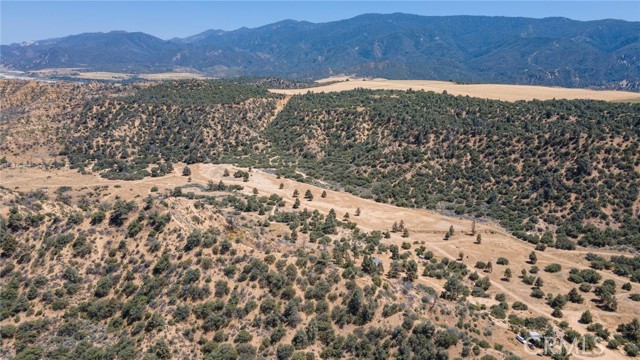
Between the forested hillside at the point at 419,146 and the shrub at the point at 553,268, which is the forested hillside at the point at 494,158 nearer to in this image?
the forested hillside at the point at 419,146

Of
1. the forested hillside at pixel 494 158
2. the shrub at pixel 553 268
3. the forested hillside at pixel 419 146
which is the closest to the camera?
the shrub at pixel 553 268

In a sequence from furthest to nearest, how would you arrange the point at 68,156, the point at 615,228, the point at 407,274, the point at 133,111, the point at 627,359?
the point at 133,111 < the point at 68,156 < the point at 615,228 < the point at 407,274 < the point at 627,359

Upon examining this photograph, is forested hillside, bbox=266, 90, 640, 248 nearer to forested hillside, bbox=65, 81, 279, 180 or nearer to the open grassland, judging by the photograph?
the open grassland

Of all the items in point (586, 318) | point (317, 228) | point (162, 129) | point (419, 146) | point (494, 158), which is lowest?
point (586, 318)

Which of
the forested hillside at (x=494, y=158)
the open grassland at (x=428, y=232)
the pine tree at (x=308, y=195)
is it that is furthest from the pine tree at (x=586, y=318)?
the pine tree at (x=308, y=195)

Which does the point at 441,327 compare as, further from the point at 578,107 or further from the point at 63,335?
the point at 578,107

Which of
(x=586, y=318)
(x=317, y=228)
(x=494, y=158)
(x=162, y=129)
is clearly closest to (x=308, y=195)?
(x=317, y=228)

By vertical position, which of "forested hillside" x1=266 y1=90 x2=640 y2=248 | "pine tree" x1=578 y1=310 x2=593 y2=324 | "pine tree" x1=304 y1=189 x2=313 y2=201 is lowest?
"pine tree" x1=578 y1=310 x2=593 y2=324

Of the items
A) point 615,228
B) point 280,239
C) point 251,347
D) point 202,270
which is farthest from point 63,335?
point 615,228

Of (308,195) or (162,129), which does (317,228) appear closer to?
(308,195)

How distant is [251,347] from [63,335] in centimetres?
1701

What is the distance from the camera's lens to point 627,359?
3572cm
